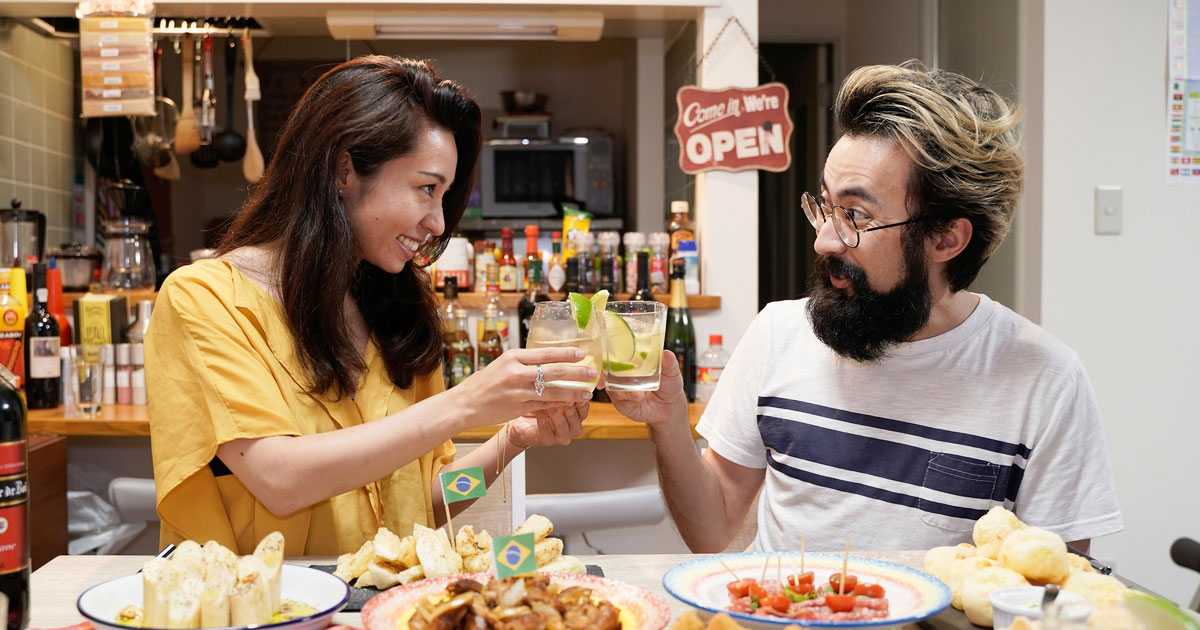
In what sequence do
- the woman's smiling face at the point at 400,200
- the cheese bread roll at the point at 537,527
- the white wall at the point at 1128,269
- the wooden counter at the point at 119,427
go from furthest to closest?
the white wall at the point at 1128,269, the wooden counter at the point at 119,427, the woman's smiling face at the point at 400,200, the cheese bread roll at the point at 537,527

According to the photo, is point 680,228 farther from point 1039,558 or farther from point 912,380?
point 1039,558

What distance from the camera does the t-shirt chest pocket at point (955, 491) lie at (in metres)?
1.57

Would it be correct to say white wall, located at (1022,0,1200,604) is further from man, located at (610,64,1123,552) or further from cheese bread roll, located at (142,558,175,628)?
cheese bread roll, located at (142,558,175,628)

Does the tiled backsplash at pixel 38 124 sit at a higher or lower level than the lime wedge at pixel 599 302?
higher

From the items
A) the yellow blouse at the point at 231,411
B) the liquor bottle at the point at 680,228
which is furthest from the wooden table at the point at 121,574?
the liquor bottle at the point at 680,228

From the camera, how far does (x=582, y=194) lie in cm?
519

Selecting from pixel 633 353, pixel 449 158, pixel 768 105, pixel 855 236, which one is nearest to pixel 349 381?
pixel 449 158

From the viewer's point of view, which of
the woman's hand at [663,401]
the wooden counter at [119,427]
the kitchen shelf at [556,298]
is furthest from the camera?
the kitchen shelf at [556,298]

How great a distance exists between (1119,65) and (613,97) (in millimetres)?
3057

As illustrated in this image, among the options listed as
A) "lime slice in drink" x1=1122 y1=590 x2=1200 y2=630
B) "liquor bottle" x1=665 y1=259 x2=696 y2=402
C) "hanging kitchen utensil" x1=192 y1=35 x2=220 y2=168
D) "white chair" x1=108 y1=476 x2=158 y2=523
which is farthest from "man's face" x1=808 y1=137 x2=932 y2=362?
"hanging kitchen utensil" x1=192 y1=35 x2=220 y2=168

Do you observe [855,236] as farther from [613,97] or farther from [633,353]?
[613,97]

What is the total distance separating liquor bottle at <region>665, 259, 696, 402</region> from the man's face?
166 centimetres

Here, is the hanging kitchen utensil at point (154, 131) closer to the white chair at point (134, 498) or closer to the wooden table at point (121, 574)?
the white chair at point (134, 498)

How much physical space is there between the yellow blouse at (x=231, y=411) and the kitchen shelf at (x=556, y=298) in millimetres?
1790
